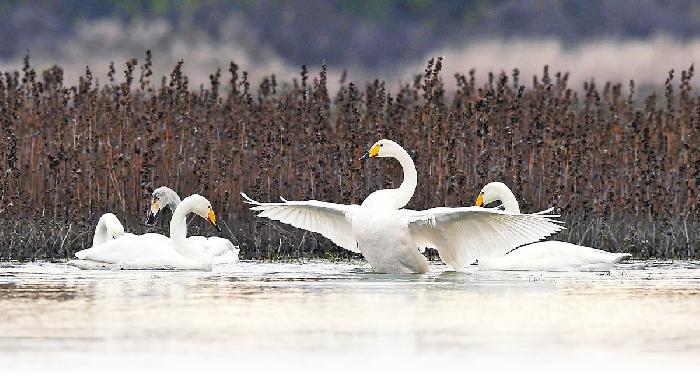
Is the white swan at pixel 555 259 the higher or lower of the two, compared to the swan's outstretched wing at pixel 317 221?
lower

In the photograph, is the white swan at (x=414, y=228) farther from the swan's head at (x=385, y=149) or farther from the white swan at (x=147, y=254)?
the white swan at (x=147, y=254)

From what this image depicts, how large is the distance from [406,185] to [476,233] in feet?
2.64

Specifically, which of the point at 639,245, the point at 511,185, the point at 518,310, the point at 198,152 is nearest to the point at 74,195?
the point at 198,152

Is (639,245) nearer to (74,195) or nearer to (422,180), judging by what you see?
(422,180)

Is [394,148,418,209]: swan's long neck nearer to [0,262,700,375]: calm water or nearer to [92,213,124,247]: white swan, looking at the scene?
[0,262,700,375]: calm water

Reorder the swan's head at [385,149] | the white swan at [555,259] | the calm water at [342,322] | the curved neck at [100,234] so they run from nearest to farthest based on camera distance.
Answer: the calm water at [342,322] → the white swan at [555,259] → the swan's head at [385,149] → the curved neck at [100,234]

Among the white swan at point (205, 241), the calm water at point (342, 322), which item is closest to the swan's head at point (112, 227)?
the white swan at point (205, 241)

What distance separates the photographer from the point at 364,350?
313 inches

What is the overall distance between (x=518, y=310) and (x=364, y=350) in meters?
2.44

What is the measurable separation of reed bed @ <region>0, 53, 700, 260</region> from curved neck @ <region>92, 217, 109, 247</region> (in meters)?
0.62

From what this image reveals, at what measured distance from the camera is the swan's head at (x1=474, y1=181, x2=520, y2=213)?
52.4 feet

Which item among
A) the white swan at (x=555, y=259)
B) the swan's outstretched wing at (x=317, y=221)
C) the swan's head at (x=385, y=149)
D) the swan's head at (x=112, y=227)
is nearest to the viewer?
the white swan at (x=555, y=259)

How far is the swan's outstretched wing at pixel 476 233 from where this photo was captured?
1438cm

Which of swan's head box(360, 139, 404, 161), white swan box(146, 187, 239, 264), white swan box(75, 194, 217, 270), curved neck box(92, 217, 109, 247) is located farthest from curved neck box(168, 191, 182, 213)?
swan's head box(360, 139, 404, 161)
